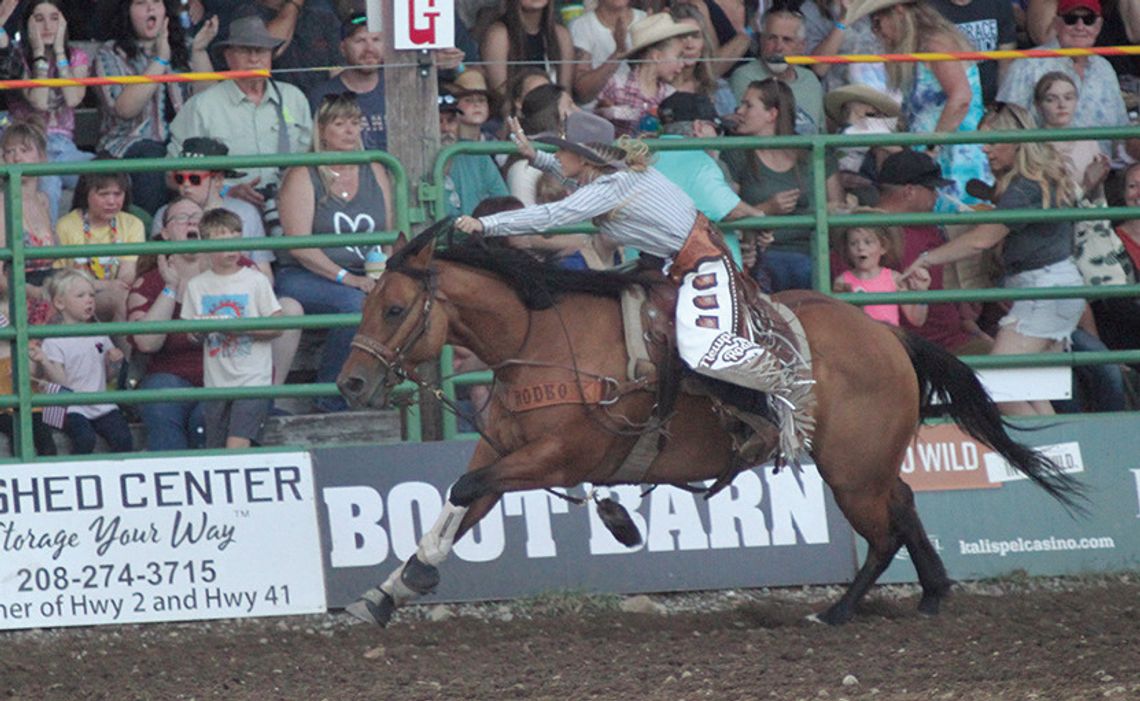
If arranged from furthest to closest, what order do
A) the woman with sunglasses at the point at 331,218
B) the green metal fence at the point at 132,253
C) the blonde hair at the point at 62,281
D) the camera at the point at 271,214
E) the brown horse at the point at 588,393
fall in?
the camera at the point at 271,214 < the woman with sunglasses at the point at 331,218 < the blonde hair at the point at 62,281 < the green metal fence at the point at 132,253 < the brown horse at the point at 588,393

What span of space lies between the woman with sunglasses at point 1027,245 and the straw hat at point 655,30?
1765 millimetres

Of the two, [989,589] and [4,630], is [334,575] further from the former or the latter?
[989,589]

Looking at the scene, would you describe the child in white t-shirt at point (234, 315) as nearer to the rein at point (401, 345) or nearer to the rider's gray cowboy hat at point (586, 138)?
the rein at point (401, 345)

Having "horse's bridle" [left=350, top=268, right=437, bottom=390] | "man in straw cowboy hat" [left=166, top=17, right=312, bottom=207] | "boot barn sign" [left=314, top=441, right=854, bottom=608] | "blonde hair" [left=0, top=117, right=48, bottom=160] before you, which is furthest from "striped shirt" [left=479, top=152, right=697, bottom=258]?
"blonde hair" [left=0, top=117, right=48, bottom=160]

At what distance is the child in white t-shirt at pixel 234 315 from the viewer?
330 inches

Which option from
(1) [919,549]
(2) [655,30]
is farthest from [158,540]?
(2) [655,30]

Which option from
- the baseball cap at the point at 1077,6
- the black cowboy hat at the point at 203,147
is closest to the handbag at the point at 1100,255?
the baseball cap at the point at 1077,6

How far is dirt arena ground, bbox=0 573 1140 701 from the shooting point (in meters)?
6.26

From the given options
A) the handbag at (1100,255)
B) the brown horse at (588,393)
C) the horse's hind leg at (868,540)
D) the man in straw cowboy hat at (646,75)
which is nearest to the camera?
the brown horse at (588,393)

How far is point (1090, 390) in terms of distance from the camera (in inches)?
372

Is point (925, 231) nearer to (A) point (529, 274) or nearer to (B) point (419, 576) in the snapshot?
(A) point (529, 274)

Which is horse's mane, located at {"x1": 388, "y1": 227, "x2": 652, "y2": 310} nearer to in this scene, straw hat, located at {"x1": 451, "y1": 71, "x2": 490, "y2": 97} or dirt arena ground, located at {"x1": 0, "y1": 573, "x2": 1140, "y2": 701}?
dirt arena ground, located at {"x1": 0, "y1": 573, "x2": 1140, "y2": 701}

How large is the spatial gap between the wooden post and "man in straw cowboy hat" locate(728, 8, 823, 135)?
215 cm

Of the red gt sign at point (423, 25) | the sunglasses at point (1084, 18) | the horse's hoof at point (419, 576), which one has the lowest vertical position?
the horse's hoof at point (419, 576)
